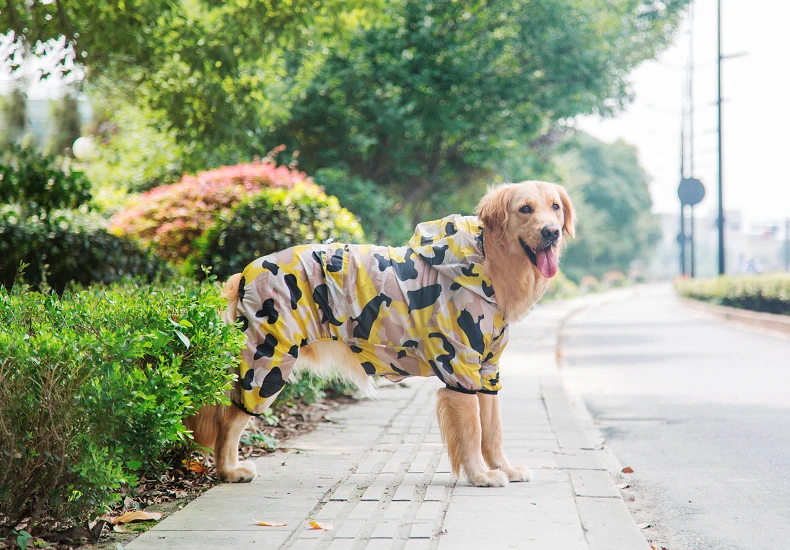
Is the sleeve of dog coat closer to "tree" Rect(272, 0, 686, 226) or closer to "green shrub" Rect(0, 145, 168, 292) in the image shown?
"green shrub" Rect(0, 145, 168, 292)

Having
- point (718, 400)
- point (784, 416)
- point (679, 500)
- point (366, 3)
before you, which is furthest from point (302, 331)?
point (366, 3)

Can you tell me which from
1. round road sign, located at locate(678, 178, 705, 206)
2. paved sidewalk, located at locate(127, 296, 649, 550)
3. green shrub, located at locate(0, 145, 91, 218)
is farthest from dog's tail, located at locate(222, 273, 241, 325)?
round road sign, located at locate(678, 178, 705, 206)

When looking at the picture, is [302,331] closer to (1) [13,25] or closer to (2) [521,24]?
(1) [13,25]

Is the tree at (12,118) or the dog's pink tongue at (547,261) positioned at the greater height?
the tree at (12,118)

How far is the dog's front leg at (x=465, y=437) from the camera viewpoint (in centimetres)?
510

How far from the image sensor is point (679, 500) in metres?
5.15

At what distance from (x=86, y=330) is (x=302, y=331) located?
1496 millimetres

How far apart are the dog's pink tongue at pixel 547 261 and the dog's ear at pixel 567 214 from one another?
41 centimetres

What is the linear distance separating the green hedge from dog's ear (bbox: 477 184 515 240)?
55.9 ft

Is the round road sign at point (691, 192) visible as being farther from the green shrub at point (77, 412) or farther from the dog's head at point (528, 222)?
the green shrub at point (77, 412)

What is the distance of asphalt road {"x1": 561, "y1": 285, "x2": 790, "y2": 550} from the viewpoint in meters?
4.65

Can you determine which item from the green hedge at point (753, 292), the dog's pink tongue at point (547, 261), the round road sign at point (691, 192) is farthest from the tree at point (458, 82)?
the round road sign at point (691, 192)

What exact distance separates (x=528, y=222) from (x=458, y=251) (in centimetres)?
45

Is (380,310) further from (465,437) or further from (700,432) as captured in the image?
(700,432)
